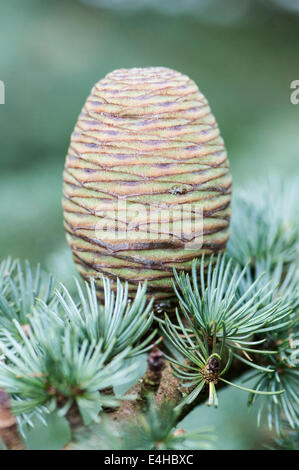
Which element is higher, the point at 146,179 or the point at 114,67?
the point at 114,67

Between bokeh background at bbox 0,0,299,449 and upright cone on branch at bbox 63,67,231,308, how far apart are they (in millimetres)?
548

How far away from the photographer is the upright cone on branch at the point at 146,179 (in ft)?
1.33

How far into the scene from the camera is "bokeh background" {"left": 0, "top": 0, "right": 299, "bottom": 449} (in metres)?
1.25

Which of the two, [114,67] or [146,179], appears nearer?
[146,179]

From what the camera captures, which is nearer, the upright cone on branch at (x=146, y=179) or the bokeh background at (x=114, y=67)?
the upright cone on branch at (x=146, y=179)

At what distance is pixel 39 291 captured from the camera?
48 centimetres

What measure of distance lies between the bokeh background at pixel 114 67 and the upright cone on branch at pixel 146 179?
0.55 meters

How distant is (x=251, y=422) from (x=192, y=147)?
17.7 inches

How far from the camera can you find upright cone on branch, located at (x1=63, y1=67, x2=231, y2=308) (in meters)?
0.40

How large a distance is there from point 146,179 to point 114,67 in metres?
1.81

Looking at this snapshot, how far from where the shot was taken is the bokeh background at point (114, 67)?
125 centimetres

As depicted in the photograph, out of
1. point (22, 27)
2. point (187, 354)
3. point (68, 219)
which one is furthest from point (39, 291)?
point (22, 27)

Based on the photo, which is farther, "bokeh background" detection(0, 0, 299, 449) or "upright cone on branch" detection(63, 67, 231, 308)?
"bokeh background" detection(0, 0, 299, 449)

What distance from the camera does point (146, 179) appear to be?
0.40 meters
